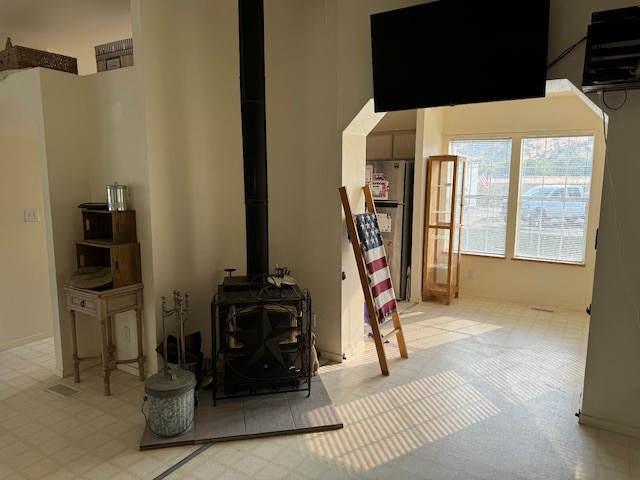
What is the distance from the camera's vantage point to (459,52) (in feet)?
8.68

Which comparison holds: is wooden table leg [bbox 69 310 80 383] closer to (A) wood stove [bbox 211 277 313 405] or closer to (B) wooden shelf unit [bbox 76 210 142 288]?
(B) wooden shelf unit [bbox 76 210 142 288]

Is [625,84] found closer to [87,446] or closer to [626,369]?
[626,369]

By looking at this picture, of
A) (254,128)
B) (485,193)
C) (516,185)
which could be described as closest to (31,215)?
(254,128)

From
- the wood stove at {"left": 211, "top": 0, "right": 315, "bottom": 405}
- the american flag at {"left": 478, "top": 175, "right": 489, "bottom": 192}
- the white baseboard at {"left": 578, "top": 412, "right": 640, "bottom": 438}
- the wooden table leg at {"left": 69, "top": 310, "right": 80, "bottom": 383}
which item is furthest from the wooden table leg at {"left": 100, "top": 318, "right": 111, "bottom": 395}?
the american flag at {"left": 478, "top": 175, "right": 489, "bottom": 192}

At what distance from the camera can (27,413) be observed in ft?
9.11

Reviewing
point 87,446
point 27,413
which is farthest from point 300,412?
point 27,413

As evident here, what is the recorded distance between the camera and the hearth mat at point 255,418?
8.19 ft

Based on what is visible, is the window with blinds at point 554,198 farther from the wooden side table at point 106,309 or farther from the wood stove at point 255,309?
the wooden side table at point 106,309

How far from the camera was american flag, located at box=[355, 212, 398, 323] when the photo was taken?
3408 mm

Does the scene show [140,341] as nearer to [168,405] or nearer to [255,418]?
[168,405]

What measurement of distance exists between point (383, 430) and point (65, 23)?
3913 mm

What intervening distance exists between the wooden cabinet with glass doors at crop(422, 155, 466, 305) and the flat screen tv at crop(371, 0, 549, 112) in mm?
2271

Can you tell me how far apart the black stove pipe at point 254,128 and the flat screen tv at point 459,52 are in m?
0.77

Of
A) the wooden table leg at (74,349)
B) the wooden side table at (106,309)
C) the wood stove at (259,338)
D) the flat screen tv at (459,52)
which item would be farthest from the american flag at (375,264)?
the wooden table leg at (74,349)
